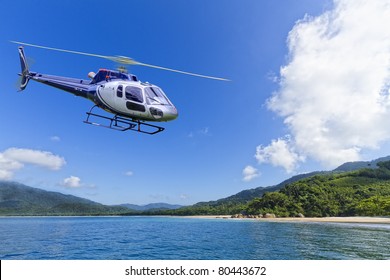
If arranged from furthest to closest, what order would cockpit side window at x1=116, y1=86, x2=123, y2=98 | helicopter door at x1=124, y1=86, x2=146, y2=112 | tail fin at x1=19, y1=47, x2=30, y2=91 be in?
tail fin at x1=19, y1=47, x2=30, y2=91 → cockpit side window at x1=116, y1=86, x2=123, y2=98 → helicopter door at x1=124, y1=86, x2=146, y2=112

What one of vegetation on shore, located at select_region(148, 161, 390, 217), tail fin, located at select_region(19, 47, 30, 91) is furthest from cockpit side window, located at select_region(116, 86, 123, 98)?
vegetation on shore, located at select_region(148, 161, 390, 217)

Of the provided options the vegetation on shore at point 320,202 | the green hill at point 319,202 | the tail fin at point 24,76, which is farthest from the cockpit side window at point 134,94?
the green hill at point 319,202

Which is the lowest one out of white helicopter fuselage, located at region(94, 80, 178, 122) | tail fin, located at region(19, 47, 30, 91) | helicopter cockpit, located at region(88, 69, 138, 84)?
white helicopter fuselage, located at region(94, 80, 178, 122)

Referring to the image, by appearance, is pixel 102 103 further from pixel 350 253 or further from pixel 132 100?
pixel 350 253

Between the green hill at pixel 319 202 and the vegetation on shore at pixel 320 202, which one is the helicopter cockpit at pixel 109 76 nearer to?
the vegetation on shore at pixel 320 202

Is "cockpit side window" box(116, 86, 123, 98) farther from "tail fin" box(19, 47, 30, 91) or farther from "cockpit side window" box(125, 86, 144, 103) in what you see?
"tail fin" box(19, 47, 30, 91)
